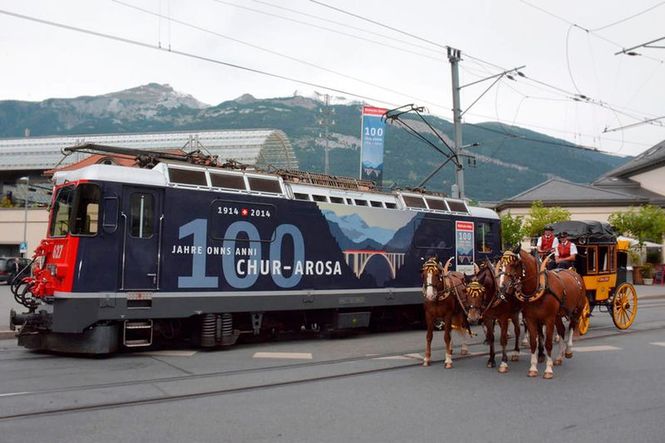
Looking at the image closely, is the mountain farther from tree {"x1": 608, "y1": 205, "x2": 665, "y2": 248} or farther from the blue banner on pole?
the blue banner on pole

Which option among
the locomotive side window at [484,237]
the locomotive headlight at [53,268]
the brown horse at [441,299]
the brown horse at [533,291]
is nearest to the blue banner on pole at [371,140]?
the locomotive side window at [484,237]

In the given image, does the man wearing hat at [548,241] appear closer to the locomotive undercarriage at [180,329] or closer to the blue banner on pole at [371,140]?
the locomotive undercarriage at [180,329]

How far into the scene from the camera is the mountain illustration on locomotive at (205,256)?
9906 mm

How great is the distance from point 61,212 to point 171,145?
4276 centimetres

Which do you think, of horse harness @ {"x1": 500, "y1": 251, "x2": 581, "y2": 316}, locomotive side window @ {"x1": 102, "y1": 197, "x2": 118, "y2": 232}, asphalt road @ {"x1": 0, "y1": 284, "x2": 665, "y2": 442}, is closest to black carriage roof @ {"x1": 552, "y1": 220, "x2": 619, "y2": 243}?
asphalt road @ {"x1": 0, "y1": 284, "x2": 665, "y2": 442}

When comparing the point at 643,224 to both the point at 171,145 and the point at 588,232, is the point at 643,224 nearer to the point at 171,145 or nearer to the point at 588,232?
the point at 588,232

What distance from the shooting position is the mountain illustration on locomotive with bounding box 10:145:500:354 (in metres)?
9.91

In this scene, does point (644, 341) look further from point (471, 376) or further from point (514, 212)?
point (514, 212)

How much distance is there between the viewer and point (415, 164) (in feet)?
324

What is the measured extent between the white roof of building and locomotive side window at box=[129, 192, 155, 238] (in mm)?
30301

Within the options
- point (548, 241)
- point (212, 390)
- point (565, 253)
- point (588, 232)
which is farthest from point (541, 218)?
point (212, 390)

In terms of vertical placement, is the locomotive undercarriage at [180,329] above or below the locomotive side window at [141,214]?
below

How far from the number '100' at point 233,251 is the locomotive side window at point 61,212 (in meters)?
1.96

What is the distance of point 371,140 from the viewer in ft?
85.9
